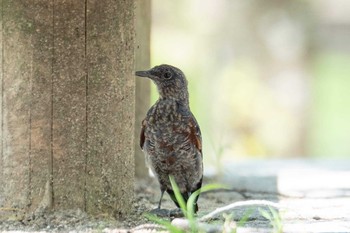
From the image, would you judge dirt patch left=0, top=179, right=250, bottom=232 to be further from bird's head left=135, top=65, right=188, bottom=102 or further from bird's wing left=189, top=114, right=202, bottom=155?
bird's head left=135, top=65, right=188, bottom=102

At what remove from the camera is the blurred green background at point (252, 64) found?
15.0m

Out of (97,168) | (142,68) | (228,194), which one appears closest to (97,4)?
(97,168)

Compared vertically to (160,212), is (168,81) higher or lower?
higher

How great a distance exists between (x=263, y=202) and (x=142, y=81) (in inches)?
112

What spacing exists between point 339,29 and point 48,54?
12.5m

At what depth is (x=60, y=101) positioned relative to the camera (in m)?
5.82

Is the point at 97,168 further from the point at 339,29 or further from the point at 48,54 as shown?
the point at 339,29

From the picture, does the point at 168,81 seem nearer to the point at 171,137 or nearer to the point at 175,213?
the point at 171,137

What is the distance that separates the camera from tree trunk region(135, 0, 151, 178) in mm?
7580

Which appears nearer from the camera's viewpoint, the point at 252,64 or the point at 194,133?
the point at 194,133

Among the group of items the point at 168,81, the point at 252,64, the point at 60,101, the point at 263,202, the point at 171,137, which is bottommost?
the point at 263,202

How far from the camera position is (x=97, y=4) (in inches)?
230

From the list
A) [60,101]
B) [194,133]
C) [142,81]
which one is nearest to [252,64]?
[142,81]

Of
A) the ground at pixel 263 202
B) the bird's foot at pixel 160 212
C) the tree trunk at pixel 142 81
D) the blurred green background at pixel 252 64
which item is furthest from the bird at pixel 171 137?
the blurred green background at pixel 252 64
